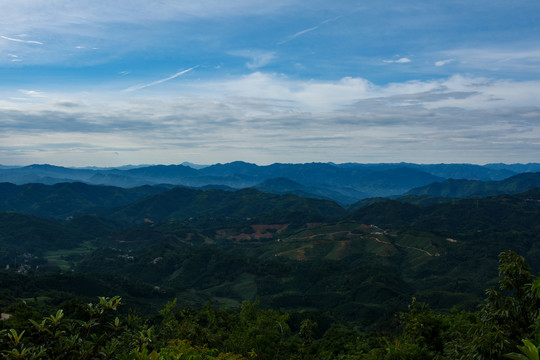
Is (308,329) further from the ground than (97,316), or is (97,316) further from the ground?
(97,316)

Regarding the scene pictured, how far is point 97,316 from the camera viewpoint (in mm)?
16719

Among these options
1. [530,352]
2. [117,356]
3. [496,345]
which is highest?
[530,352]

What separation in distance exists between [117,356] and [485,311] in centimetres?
2348

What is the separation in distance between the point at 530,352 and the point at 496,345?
12.1 m

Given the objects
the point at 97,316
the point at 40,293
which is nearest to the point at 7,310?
the point at 40,293

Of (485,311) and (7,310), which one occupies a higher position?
(485,311)

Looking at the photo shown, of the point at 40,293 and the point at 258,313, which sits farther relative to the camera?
the point at 40,293

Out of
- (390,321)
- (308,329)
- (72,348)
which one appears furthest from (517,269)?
(390,321)

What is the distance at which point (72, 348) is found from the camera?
1512 cm

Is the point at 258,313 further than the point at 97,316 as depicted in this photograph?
Yes

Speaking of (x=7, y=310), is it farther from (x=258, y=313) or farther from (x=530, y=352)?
(x=530, y=352)

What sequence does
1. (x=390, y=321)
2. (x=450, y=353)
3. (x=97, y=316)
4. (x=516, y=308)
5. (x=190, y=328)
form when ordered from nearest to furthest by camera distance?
(x=97, y=316), (x=516, y=308), (x=450, y=353), (x=190, y=328), (x=390, y=321)

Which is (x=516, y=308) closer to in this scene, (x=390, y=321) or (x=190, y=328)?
(x=190, y=328)

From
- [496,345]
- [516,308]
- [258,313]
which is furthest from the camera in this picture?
[258,313]
